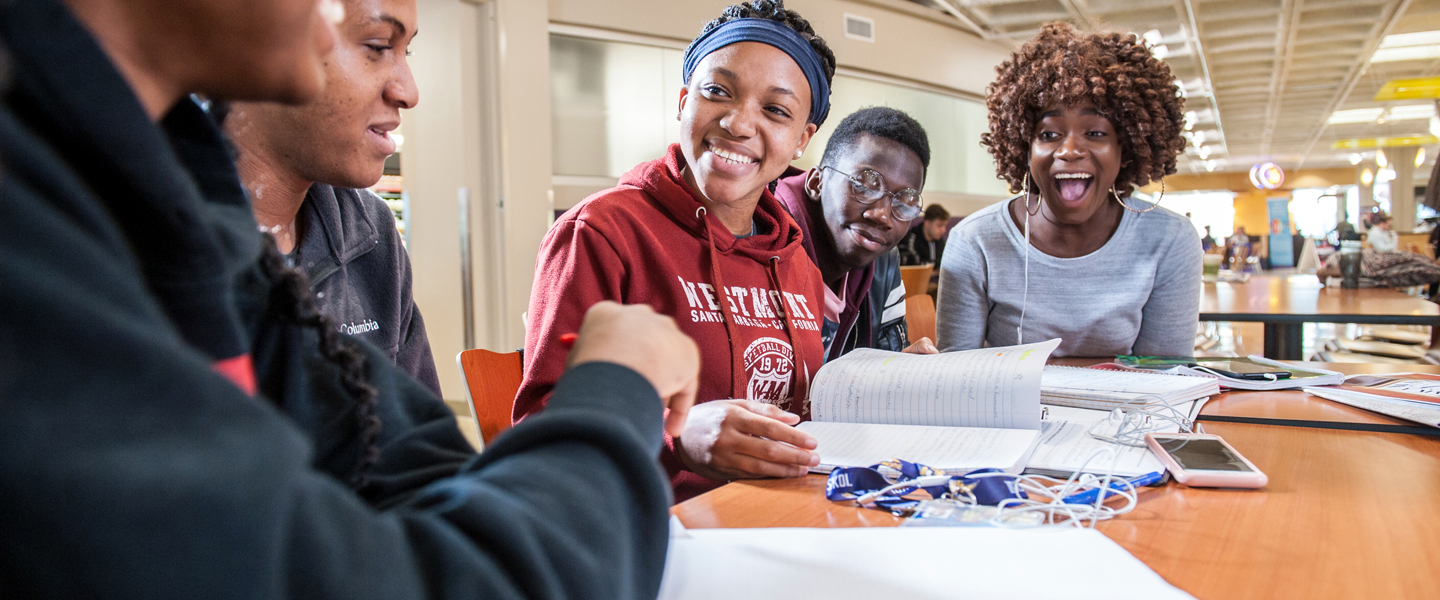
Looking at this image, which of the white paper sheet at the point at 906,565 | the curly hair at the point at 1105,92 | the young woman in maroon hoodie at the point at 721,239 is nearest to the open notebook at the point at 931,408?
the young woman in maroon hoodie at the point at 721,239

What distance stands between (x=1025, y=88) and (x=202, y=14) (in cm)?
222

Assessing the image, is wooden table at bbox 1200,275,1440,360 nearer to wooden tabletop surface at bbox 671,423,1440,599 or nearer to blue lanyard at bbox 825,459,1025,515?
wooden tabletop surface at bbox 671,423,1440,599

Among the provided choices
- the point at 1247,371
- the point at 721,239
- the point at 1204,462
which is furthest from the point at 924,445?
the point at 1247,371

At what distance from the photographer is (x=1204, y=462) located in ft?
2.87

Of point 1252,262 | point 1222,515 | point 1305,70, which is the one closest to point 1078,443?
point 1222,515

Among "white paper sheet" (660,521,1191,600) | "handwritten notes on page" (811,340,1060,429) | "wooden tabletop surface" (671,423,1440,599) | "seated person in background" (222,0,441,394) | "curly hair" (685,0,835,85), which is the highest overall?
"curly hair" (685,0,835,85)

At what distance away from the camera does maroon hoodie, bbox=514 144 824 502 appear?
1.17m

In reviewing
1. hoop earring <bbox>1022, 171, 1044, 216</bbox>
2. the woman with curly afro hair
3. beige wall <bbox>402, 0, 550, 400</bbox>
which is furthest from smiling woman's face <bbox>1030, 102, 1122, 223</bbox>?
→ beige wall <bbox>402, 0, 550, 400</bbox>

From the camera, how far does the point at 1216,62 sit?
10.6 metres

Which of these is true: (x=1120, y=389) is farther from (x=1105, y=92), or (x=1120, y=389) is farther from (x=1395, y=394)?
(x=1105, y=92)

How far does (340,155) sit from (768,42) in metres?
0.71

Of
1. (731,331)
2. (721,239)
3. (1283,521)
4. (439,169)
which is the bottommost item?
(1283,521)

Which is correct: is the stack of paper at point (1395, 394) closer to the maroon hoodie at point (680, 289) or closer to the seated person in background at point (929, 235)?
the maroon hoodie at point (680, 289)

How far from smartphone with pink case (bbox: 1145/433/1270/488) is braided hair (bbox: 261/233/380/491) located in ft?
2.56
